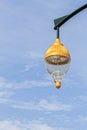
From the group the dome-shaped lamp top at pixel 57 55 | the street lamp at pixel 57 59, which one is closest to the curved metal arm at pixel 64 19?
the street lamp at pixel 57 59

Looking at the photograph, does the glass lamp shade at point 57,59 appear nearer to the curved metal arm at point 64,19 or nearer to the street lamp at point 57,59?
the street lamp at point 57,59

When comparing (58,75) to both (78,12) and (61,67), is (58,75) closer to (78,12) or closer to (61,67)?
(61,67)

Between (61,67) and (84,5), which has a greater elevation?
(84,5)

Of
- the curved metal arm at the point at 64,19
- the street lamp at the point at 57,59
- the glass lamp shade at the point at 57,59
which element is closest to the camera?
the street lamp at the point at 57,59

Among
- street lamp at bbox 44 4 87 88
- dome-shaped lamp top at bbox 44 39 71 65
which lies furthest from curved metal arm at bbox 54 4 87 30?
dome-shaped lamp top at bbox 44 39 71 65

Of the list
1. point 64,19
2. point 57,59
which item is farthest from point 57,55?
point 64,19

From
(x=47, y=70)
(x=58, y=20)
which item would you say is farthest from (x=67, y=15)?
(x=47, y=70)

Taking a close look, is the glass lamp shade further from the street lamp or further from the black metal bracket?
the black metal bracket
